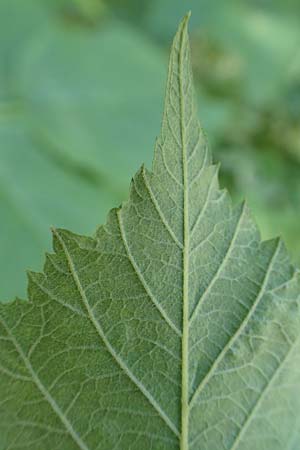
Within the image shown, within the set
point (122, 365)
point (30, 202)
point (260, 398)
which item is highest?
point (30, 202)

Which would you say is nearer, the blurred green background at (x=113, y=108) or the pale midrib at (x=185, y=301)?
the pale midrib at (x=185, y=301)

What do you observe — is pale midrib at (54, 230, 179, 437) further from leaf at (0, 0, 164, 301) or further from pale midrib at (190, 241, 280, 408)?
leaf at (0, 0, 164, 301)

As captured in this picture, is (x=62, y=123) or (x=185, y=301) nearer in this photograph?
(x=185, y=301)

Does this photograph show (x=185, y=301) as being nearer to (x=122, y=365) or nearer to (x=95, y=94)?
(x=122, y=365)

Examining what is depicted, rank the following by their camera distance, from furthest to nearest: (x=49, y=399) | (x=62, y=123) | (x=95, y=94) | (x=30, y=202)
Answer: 1. (x=95, y=94)
2. (x=62, y=123)
3. (x=30, y=202)
4. (x=49, y=399)

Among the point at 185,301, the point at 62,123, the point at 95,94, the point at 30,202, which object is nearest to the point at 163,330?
the point at 185,301

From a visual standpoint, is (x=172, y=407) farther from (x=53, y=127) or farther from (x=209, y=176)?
(x=53, y=127)

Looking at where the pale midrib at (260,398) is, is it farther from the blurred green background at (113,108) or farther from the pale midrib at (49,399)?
the blurred green background at (113,108)

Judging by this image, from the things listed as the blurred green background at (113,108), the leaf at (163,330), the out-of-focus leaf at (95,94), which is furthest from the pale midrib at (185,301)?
the out-of-focus leaf at (95,94)

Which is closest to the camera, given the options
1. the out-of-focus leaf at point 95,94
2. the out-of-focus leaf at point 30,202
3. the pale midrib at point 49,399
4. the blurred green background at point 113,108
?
the pale midrib at point 49,399
